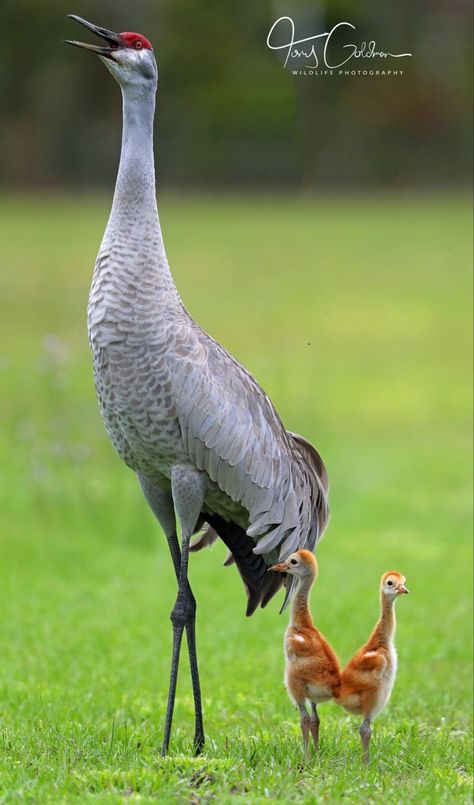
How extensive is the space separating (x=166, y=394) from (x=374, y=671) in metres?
1.28

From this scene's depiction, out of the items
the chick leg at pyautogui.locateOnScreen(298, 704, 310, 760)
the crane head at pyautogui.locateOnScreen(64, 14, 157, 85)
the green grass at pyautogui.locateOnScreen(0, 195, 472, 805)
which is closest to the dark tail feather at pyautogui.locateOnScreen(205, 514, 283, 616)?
the green grass at pyautogui.locateOnScreen(0, 195, 472, 805)

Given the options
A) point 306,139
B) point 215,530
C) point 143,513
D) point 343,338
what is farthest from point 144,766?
point 306,139

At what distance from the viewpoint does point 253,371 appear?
677 inches

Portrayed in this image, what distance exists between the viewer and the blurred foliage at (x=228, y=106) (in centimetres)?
3375

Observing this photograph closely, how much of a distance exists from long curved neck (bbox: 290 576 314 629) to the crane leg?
1.52ft

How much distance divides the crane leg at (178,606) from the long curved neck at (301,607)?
1.52 feet

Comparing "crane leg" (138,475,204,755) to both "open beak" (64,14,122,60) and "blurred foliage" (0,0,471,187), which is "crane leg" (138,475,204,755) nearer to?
"open beak" (64,14,122,60)

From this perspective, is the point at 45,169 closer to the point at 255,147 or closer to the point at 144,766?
the point at 255,147

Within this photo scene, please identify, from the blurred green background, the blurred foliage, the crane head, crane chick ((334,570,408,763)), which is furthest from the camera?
the blurred foliage

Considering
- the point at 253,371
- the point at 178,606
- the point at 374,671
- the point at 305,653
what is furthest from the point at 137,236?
the point at 253,371

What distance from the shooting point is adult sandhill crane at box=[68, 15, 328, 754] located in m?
5.10

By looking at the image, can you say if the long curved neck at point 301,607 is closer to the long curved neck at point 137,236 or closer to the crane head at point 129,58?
the long curved neck at point 137,236

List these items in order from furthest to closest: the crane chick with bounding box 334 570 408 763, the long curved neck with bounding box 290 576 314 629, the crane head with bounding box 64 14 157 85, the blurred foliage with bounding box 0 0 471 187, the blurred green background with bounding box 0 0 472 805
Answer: the blurred foliage with bounding box 0 0 471 187, the blurred green background with bounding box 0 0 472 805, the crane head with bounding box 64 14 157 85, the long curved neck with bounding box 290 576 314 629, the crane chick with bounding box 334 570 408 763

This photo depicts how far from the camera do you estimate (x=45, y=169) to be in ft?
119
